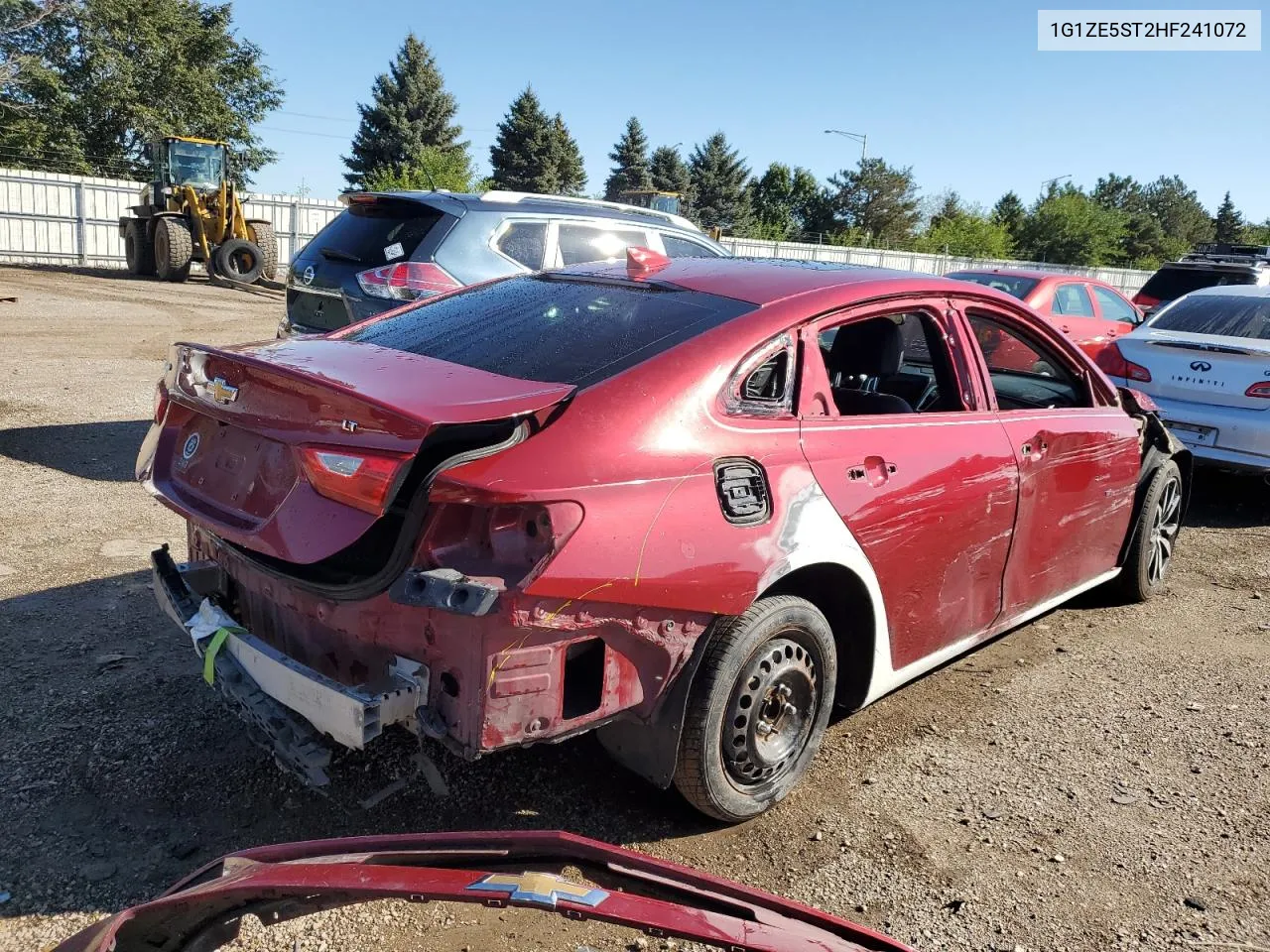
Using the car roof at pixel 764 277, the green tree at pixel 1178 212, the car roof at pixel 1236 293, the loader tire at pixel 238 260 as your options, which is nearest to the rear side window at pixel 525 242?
the car roof at pixel 764 277

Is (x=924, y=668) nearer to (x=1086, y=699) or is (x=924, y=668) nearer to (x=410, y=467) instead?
(x=1086, y=699)

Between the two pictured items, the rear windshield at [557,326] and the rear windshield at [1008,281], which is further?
the rear windshield at [1008,281]

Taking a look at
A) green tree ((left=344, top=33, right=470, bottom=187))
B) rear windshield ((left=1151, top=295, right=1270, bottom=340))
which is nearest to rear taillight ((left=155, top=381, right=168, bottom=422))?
rear windshield ((left=1151, top=295, right=1270, bottom=340))

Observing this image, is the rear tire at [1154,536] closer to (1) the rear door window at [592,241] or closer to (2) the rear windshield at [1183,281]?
(1) the rear door window at [592,241]

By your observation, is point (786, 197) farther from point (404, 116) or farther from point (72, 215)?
point (72, 215)

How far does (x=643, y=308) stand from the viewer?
10.6 feet

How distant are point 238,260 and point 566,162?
4174 centimetres

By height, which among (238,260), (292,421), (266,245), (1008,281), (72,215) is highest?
(72,215)

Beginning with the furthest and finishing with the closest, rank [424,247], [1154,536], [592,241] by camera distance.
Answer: [592,241] < [424,247] < [1154,536]

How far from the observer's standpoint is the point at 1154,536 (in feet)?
16.9

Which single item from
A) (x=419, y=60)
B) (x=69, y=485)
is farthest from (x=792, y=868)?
(x=419, y=60)

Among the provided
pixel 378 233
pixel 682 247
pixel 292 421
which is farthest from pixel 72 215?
pixel 292 421

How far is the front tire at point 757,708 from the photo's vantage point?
2727 millimetres

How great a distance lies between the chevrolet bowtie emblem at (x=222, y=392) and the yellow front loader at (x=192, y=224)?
19.8m
